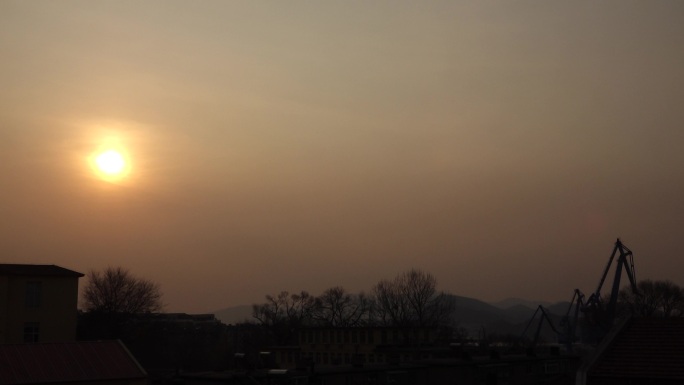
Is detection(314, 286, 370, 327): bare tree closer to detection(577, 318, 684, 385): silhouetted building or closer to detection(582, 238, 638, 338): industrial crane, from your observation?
detection(582, 238, 638, 338): industrial crane

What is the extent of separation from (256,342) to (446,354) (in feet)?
208

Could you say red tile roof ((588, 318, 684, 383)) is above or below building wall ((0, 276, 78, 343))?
below

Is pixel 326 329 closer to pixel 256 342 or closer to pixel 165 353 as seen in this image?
pixel 165 353

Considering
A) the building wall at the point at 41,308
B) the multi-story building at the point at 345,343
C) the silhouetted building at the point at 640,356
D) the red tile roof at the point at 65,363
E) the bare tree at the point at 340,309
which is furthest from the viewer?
the bare tree at the point at 340,309

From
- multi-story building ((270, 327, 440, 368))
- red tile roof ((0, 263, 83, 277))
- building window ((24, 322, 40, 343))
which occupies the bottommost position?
multi-story building ((270, 327, 440, 368))

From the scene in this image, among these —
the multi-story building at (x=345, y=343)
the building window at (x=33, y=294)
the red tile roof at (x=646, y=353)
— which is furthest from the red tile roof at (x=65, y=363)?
the multi-story building at (x=345, y=343)

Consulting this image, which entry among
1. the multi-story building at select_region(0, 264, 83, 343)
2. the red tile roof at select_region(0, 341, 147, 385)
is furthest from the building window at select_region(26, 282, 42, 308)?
the red tile roof at select_region(0, 341, 147, 385)

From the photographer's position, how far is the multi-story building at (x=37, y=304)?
5031cm

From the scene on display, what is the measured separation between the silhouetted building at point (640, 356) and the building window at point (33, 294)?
4029cm

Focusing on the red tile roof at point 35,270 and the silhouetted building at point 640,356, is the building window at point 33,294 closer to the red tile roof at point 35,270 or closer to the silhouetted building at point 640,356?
the red tile roof at point 35,270

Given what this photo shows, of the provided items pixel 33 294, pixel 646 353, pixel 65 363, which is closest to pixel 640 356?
pixel 646 353

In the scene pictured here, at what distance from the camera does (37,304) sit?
51.6 metres

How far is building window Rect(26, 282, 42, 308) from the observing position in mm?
51344

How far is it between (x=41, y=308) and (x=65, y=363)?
60.2 feet
